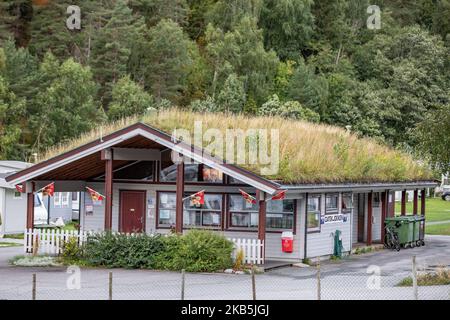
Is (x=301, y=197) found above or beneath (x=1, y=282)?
above

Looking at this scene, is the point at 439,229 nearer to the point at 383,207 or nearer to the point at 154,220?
the point at 383,207

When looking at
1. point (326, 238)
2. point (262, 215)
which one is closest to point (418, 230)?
point (326, 238)

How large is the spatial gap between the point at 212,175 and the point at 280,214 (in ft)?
8.84

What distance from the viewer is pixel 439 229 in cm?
5206

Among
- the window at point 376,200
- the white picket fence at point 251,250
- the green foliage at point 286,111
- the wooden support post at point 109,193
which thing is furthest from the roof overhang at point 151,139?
the green foliage at point 286,111

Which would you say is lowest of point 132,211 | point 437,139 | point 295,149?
point 132,211

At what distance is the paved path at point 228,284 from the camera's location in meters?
23.6

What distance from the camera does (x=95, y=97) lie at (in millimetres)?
82062

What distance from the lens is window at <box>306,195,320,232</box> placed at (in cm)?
3297

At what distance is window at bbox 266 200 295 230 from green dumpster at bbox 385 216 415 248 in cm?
758

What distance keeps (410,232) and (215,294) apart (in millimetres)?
17653
